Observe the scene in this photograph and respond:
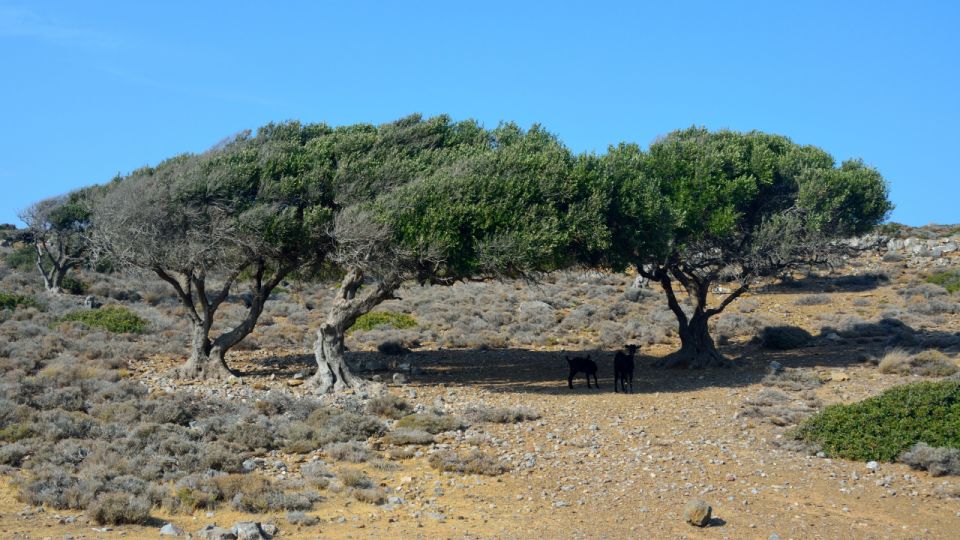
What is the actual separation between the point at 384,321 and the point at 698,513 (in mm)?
26301

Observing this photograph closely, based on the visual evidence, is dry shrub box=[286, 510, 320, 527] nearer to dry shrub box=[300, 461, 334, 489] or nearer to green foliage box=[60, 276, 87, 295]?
dry shrub box=[300, 461, 334, 489]

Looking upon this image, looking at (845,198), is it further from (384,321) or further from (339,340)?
(384,321)

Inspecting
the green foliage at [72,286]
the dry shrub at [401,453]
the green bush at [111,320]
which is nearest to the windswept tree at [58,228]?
the green foliage at [72,286]

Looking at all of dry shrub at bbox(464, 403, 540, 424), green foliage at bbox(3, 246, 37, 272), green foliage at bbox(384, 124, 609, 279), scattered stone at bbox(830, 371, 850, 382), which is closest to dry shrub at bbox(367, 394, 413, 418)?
dry shrub at bbox(464, 403, 540, 424)

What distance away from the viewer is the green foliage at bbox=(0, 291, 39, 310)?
34.8m

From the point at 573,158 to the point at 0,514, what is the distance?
1645 cm

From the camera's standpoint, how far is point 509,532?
12.5m

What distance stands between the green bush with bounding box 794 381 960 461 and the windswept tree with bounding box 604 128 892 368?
7812 millimetres

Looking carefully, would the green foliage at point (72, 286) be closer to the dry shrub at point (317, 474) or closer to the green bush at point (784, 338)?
the green bush at point (784, 338)

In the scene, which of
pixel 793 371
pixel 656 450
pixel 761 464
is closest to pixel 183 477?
pixel 656 450

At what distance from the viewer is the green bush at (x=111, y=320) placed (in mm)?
32250

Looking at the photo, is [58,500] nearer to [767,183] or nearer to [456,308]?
[767,183]

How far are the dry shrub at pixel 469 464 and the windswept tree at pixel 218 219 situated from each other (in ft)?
29.9

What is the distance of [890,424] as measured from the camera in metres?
16.9
